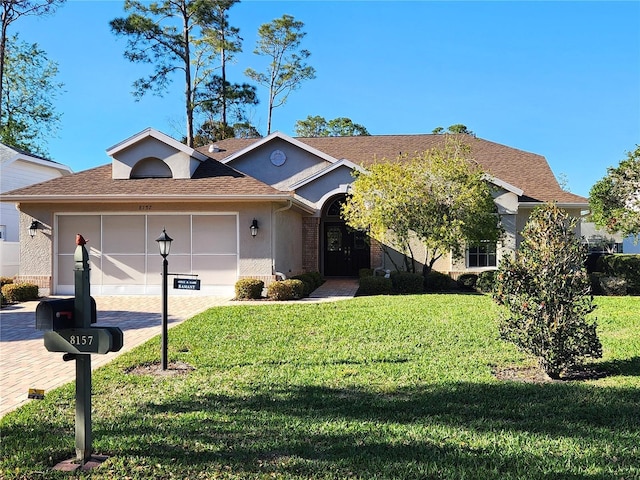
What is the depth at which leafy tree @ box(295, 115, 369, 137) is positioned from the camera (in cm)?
4820

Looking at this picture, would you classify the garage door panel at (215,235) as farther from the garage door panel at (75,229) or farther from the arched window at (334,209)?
the arched window at (334,209)

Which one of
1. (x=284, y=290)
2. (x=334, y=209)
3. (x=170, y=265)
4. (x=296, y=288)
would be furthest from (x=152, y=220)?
(x=334, y=209)

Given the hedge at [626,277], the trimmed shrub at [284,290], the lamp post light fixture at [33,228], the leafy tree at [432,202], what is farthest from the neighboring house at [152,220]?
the hedge at [626,277]

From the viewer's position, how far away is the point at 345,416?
4.79 m

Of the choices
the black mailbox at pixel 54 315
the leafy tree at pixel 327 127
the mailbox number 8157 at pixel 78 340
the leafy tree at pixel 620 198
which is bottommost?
the mailbox number 8157 at pixel 78 340

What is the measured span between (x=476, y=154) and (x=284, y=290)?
13714 millimetres

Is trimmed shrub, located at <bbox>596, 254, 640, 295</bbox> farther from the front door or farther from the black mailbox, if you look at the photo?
the black mailbox

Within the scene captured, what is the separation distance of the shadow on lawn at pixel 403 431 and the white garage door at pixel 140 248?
10585mm

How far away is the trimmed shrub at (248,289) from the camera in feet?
47.5

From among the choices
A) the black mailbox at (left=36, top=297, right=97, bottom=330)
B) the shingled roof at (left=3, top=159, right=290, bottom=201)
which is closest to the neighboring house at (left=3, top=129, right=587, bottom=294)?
the shingled roof at (left=3, top=159, right=290, bottom=201)

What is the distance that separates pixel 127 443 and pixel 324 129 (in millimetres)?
46498

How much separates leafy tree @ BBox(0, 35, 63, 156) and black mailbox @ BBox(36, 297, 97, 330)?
133 feet

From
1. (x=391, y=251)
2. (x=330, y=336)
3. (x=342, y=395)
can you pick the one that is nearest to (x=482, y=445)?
(x=342, y=395)

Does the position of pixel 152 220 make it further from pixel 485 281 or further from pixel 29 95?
pixel 29 95
